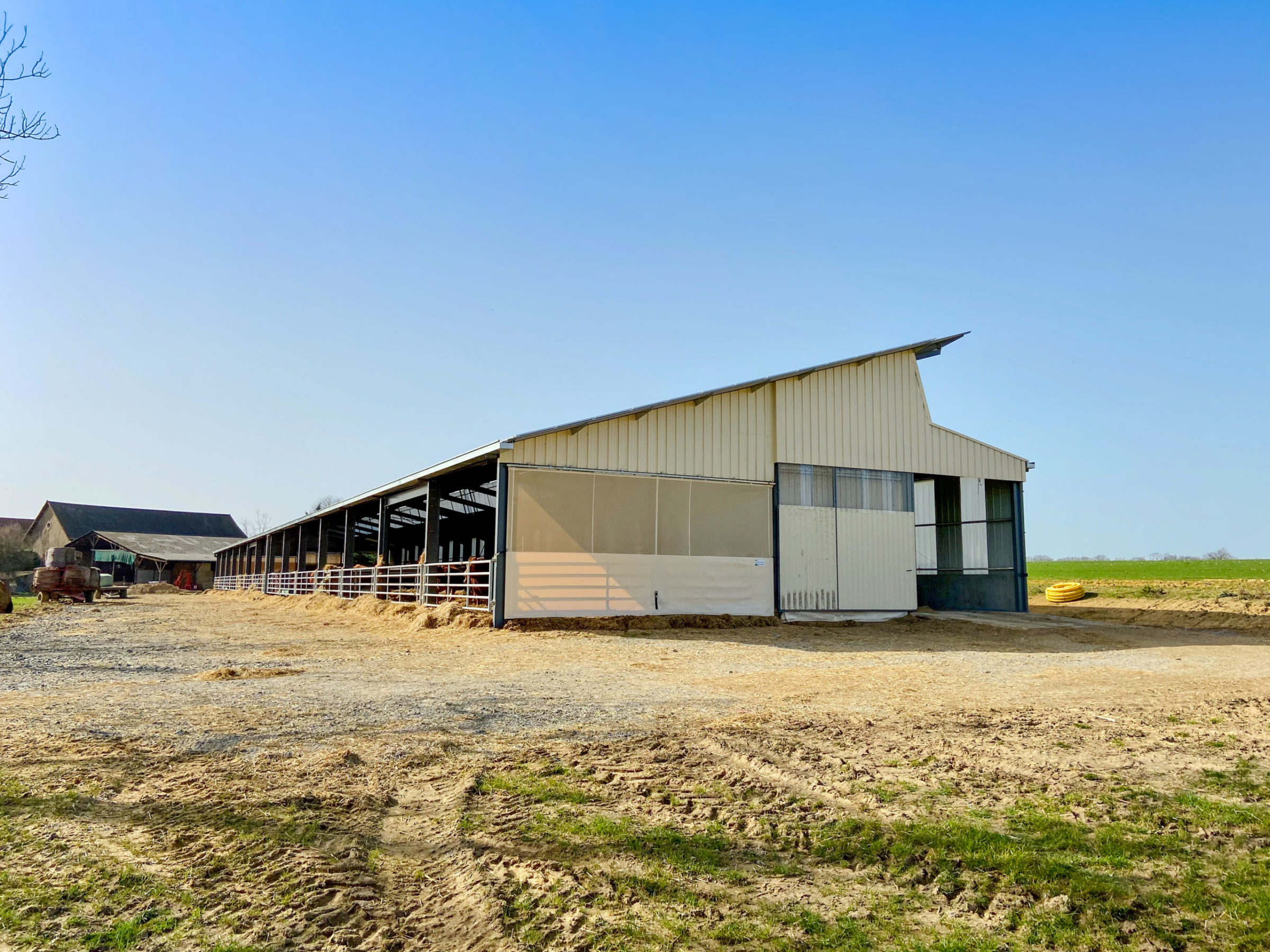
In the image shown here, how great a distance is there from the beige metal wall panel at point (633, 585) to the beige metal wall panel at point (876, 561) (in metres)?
2.17

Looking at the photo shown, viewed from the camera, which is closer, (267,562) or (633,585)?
(633,585)

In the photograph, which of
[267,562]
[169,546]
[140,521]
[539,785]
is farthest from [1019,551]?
[140,521]

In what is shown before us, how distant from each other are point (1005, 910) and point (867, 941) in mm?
670

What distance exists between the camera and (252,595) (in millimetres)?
39406

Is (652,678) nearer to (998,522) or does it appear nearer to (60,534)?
(998,522)

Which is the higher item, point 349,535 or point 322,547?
point 349,535

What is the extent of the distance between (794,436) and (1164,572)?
39105mm

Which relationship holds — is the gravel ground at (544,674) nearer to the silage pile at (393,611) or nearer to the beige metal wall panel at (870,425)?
the silage pile at (393,611)

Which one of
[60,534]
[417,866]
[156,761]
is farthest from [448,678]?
[60,534]

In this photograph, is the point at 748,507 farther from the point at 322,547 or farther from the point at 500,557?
the point at 322,547

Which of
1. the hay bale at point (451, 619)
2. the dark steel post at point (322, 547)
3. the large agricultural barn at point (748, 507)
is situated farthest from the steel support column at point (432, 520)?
the dark steel post at point (322, 547)

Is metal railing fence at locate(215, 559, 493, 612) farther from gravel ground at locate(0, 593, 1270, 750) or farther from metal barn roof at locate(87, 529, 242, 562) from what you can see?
metal barn roof at locate(87, 529, 242, 562)

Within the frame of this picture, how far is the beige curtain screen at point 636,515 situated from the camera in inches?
650

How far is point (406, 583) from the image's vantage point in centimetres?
2303
